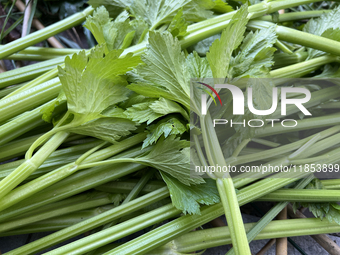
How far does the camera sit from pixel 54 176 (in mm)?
754

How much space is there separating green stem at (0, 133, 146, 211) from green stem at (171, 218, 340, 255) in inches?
13.0

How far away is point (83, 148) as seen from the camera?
2.86ft

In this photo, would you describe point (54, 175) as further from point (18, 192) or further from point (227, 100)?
point (227, 100)

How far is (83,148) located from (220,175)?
0.44 metres

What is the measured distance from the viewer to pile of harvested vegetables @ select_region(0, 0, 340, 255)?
0.71 metres

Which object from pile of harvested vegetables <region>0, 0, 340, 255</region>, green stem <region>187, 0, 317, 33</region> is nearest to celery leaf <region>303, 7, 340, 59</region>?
pile of harvested vegetables <region>0, 0, 340, 255</region>

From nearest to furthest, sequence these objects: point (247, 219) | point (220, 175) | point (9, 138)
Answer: point (220, 175), point (9, 138), point (247, 219)

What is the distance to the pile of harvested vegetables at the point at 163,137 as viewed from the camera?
2.34 feet

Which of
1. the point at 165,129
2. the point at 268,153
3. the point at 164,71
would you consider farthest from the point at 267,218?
the point at 164,71

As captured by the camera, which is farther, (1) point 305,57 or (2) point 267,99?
(1) point 305,57

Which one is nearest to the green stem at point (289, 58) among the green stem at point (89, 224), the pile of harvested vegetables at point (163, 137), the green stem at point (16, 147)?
the pile of harvested vegetables at point (163, 137)

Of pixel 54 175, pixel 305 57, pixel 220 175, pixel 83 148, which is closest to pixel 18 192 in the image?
pixel 54 175

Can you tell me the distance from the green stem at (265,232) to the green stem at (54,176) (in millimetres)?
330

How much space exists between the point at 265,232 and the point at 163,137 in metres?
0.46
